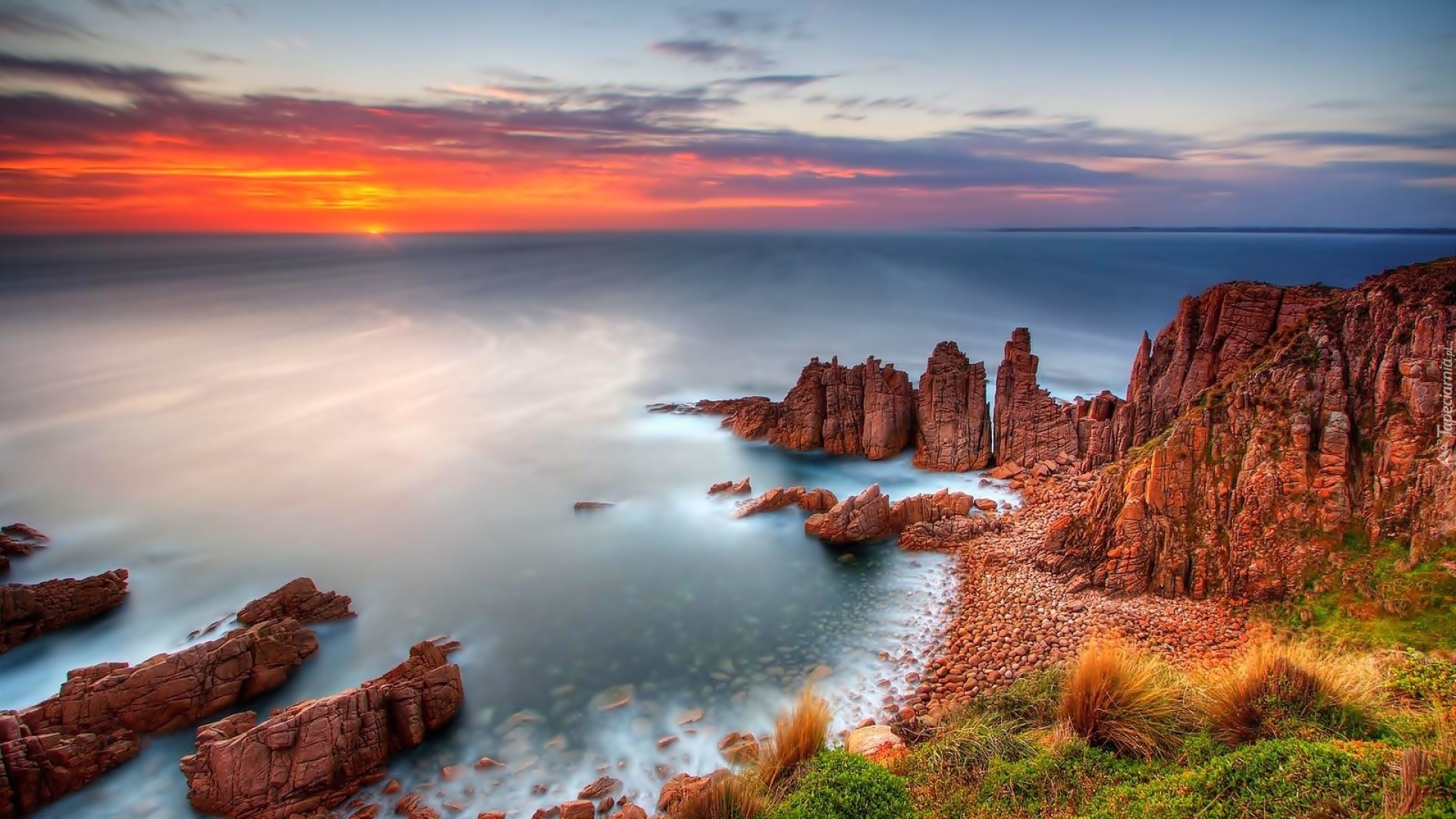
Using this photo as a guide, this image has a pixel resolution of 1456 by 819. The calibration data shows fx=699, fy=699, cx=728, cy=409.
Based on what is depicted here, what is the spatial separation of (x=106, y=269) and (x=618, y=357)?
311ft

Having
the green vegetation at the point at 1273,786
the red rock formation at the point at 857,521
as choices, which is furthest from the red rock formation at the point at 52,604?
the green vegetation at the point at 1273,786

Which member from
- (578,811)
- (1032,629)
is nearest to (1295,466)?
(1032,629)

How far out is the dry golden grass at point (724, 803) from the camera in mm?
8695

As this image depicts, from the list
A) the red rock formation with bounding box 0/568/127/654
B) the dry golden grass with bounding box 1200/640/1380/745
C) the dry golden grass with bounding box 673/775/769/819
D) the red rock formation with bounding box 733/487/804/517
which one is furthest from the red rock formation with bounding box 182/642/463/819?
the dry golden grass with bounding box 1200/640/1380/745

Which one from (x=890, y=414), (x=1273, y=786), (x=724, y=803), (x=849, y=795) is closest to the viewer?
(x=1273, y=786)

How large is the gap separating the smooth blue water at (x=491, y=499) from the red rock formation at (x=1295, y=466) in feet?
17.0

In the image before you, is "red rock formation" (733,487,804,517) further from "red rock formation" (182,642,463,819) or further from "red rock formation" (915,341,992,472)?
"red rock formation" (182,642,463,819)

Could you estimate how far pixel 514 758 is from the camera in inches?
531

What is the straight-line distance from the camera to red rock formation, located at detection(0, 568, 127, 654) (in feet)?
55.3

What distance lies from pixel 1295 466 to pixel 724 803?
1327 centimetres

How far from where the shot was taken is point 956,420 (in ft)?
89.4

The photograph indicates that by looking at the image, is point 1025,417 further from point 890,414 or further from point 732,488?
point 732,488

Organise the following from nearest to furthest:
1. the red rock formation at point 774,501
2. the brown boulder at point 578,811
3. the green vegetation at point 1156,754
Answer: the green vegetation at point 1156,754
the brown boulder at point 578,811
the red rock formation at point 774,501

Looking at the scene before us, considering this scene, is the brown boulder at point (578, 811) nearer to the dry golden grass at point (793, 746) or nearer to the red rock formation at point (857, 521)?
the dry golden grass at point (793, 746)
